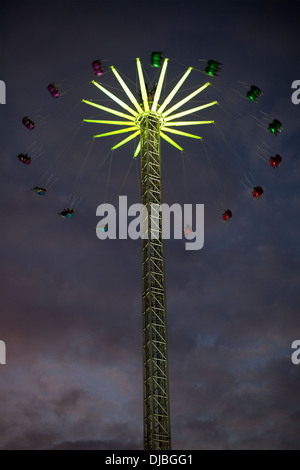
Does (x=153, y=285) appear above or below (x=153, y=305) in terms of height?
above

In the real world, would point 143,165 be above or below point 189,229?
above

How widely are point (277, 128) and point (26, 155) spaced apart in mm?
15182

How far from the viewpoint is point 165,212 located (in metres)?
30.9

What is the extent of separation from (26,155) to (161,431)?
1774 centimetres

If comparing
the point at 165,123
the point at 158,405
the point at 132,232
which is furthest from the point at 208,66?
the point at 158,405

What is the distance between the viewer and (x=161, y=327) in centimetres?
2761
